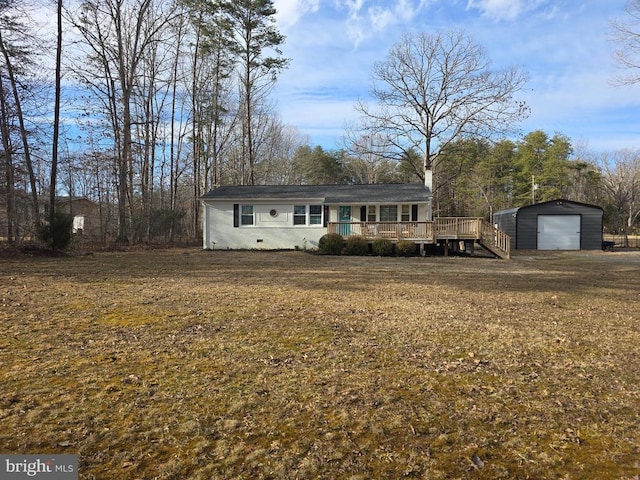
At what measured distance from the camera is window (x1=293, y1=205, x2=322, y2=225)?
19.8 m

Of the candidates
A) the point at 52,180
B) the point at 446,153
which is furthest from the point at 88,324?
the point at 446,153

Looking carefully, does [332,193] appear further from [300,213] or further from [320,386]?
[320,386]

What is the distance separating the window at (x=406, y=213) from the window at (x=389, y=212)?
0.33m

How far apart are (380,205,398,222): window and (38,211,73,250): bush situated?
42.6 feet

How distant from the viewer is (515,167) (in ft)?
139

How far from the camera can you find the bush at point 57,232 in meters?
14.2

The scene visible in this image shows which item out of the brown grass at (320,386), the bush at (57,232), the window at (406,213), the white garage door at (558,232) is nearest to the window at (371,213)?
the window at (406,213)

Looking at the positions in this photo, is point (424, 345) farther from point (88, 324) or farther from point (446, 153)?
point (446, 153)

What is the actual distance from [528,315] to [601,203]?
135 feet

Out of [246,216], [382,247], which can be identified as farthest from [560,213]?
[246,216]

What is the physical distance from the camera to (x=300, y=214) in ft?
65.2

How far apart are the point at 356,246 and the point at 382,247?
43.2 inches

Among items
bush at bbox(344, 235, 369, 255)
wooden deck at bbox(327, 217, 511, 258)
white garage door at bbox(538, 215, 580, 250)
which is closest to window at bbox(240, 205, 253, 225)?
wooden deck at bbox(327, 217, 511, 258)

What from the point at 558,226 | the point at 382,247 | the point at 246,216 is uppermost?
the point at 246,216
